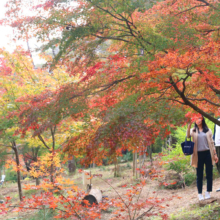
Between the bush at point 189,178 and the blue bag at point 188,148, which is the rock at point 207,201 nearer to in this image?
the blue bag at point 188,148

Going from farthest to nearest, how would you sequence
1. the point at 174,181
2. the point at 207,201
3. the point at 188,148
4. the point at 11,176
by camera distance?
the point at 11,176
the point at 174,181
the point at 207,201
the point at 188,148

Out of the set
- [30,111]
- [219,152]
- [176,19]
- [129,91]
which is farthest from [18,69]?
A: [219,152]

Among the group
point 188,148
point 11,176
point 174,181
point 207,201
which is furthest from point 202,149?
point 11,176

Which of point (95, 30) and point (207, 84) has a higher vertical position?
point (95, 30)

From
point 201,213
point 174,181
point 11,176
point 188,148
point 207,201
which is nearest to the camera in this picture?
point 188,148

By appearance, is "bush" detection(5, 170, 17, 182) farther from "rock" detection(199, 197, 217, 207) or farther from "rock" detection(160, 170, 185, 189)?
"rock" detection(199, 197, 217, 207)

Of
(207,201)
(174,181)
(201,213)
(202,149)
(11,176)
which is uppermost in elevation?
(202,149)

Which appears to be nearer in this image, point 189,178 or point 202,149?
point 202,149

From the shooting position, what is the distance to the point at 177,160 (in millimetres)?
7812

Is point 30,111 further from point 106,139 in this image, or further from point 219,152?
Result: point 219,152

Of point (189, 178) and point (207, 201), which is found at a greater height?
point (207, 201)

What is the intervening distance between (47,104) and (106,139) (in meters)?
1.68

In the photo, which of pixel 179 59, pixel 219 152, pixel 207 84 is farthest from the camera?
pixel 219 152

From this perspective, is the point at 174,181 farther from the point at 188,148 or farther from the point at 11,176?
the point at 11,176
